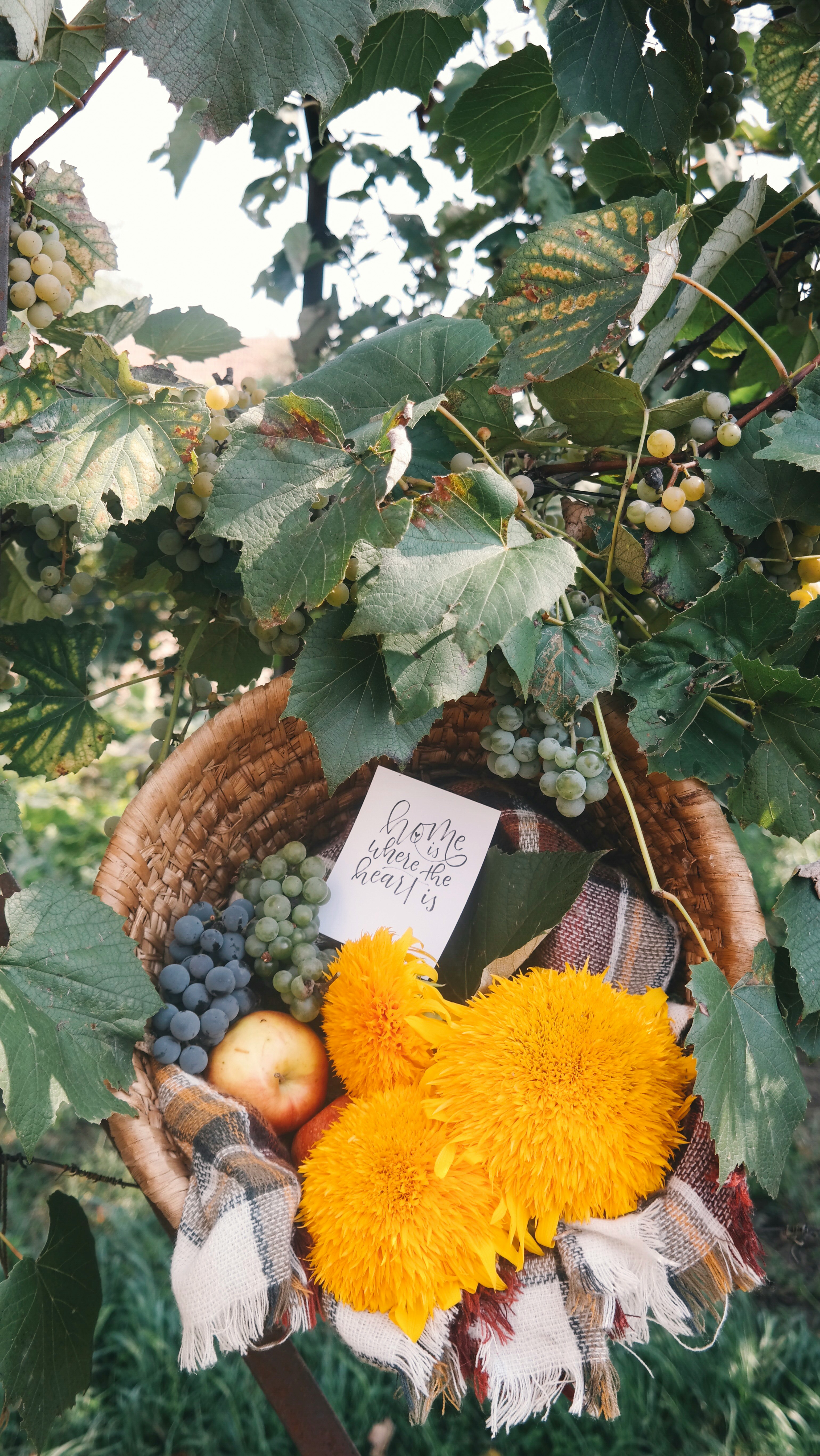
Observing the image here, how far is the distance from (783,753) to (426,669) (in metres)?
0.27

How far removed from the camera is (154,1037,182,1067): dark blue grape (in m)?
0.69

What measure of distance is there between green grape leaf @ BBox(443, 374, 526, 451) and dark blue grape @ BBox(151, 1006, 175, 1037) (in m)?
0.45

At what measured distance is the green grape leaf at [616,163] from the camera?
2.53 feet

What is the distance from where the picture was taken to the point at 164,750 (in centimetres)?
85

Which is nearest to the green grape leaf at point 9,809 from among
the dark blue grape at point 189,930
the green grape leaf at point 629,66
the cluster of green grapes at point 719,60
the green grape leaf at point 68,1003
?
the green grape leaf at point 68,1003

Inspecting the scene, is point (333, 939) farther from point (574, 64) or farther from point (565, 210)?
point (565, 210)

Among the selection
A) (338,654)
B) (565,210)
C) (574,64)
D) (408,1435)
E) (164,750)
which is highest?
(574,64)

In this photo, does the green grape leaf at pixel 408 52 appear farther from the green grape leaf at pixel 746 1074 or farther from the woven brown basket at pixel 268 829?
the green grape leaf at pixel 746 1074

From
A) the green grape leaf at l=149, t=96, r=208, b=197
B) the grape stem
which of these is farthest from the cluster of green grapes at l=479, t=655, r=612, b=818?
the green grape leaf at l=149, t=96, r=208, b=197

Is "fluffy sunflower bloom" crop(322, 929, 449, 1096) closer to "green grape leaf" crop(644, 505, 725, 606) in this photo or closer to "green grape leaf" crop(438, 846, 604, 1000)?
"green grape leaf" crop(438, 846, 604, 1000)

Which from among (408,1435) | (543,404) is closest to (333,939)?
(543,404)

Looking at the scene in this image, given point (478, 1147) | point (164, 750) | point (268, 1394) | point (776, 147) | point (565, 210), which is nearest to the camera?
point (478, 1147)

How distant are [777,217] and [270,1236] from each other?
781mm

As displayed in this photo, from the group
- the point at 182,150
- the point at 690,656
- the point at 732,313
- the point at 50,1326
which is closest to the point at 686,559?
the point at 690,656
